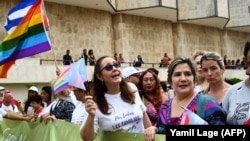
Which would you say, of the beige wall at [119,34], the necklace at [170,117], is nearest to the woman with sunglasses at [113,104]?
the necklace at [170,117]

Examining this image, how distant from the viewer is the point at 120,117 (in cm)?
393

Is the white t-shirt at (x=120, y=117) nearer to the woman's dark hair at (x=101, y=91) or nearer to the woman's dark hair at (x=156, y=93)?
the woman's dark hair at (x=101, y=91)

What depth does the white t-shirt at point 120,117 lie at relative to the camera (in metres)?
3.90

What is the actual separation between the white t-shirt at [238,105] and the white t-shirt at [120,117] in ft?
2.54

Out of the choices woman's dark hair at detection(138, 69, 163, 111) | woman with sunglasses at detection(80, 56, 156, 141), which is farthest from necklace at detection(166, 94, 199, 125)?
woman's dark hair at detection(138, 69, 163, 111)

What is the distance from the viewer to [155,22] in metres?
33.7

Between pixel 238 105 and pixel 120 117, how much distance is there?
0.95 metres

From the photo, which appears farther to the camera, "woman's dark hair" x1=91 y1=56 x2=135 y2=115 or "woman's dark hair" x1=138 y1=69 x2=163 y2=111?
"woman's dark hair" x1=138 y1=69 x2=163 y2=111

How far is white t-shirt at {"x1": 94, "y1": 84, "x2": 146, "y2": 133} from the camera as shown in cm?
390

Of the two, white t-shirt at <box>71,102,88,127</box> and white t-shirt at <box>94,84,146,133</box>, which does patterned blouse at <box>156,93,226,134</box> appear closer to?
white t-shirt at <box>94,84,146,133</box>

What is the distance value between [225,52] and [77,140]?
36.9 m

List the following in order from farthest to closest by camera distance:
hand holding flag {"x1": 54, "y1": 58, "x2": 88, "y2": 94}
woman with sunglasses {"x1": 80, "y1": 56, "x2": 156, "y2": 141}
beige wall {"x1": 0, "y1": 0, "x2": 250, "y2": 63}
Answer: beige wall {"x1": 0, "y1": 0, "x2": 250, "y2": 63} → hand holding flag {"x1": 54, "y1": 58, "x2": 88, "y2": 94} → woman with sunglasses {"x1": 80, "y1": 56, "x2": 156, "y2": 141}

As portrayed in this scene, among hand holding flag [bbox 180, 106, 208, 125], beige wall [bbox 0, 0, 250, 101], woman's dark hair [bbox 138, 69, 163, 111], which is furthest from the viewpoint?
beige wall [bbox 0, 0, 250, 101]

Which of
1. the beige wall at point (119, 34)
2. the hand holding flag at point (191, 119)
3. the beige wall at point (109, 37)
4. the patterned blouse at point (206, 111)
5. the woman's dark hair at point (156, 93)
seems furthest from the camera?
the beige wall at point (119, 34)
